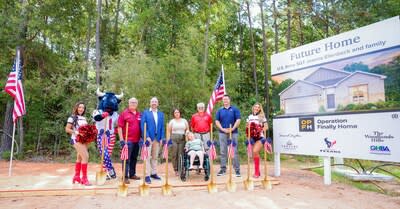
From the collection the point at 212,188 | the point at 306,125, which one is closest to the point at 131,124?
the point at 212,188

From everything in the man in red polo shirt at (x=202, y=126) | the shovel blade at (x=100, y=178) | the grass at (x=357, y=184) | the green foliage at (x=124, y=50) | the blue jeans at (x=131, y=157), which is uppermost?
the green foliage at (x=124, y=50)

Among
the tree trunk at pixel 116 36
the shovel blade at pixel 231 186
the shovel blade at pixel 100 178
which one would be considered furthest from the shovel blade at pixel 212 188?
the tree trunk at pixel 116 36

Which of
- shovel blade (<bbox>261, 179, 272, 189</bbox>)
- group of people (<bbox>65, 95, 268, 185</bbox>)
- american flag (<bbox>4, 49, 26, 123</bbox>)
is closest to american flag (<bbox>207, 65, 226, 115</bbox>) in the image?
group of people (<bbox>65, 95, 268, 185</bbox>)

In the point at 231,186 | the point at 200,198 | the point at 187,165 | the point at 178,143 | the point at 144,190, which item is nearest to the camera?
the point at 200,198

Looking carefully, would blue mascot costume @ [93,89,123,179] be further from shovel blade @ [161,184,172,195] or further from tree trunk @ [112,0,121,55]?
tree trunk @ [112,0,121,55]

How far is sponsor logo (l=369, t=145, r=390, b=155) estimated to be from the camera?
16.5ft

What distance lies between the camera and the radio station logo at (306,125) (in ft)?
20.5

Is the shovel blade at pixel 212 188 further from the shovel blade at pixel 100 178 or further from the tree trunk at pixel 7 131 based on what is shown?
the tree trunk at pixel 7 131

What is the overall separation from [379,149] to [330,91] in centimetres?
132

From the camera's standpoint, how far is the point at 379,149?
514cm

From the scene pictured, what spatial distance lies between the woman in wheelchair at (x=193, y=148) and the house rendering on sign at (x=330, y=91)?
6.98 feet

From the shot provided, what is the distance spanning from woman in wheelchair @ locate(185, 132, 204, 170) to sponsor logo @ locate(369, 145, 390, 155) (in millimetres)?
2784

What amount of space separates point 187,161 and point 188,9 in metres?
9.28

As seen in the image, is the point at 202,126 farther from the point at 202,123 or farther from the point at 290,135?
the point at 290,135
